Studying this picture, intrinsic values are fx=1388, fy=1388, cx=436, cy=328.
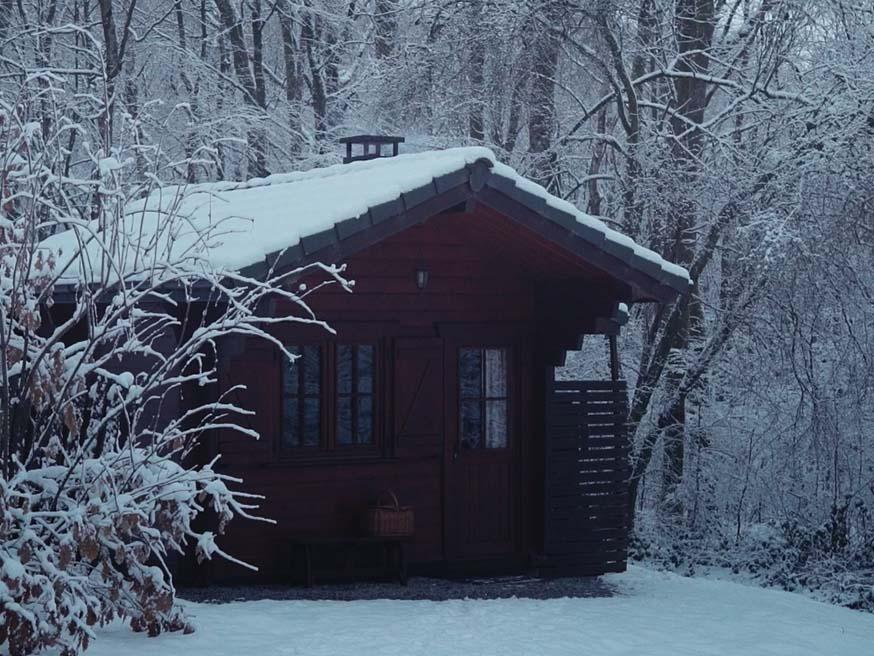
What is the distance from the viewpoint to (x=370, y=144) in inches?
528

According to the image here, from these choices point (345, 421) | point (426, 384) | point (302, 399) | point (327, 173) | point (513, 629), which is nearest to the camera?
point (513, 629)

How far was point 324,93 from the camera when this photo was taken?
67.5 ft

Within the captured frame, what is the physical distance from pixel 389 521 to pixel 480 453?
4.19 ft

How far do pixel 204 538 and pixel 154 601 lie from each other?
0.46 metres

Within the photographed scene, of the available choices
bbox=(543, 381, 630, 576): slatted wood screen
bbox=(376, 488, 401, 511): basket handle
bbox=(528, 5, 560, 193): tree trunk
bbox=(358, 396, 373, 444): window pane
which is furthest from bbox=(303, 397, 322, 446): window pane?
bbox=(528, 5, 560, 193): tree trunk

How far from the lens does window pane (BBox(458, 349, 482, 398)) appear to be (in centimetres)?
1189

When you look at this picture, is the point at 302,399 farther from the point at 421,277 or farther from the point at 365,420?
the point at 421,277

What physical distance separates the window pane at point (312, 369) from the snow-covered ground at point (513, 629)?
190cm

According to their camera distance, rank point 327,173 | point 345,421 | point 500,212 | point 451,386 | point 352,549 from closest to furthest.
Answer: point 500,212
point 352,549
point 345,421
point 451,386
point 327,173

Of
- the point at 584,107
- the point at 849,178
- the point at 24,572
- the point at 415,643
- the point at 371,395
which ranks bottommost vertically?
the point at 415,643

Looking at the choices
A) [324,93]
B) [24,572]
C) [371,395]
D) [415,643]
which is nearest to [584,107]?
[324,93]

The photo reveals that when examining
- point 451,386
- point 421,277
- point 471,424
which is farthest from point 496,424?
point 421,277

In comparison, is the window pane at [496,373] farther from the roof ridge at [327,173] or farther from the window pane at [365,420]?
the roof ridge at [327,173]

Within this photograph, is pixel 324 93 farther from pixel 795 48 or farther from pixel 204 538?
pixel 204 538
